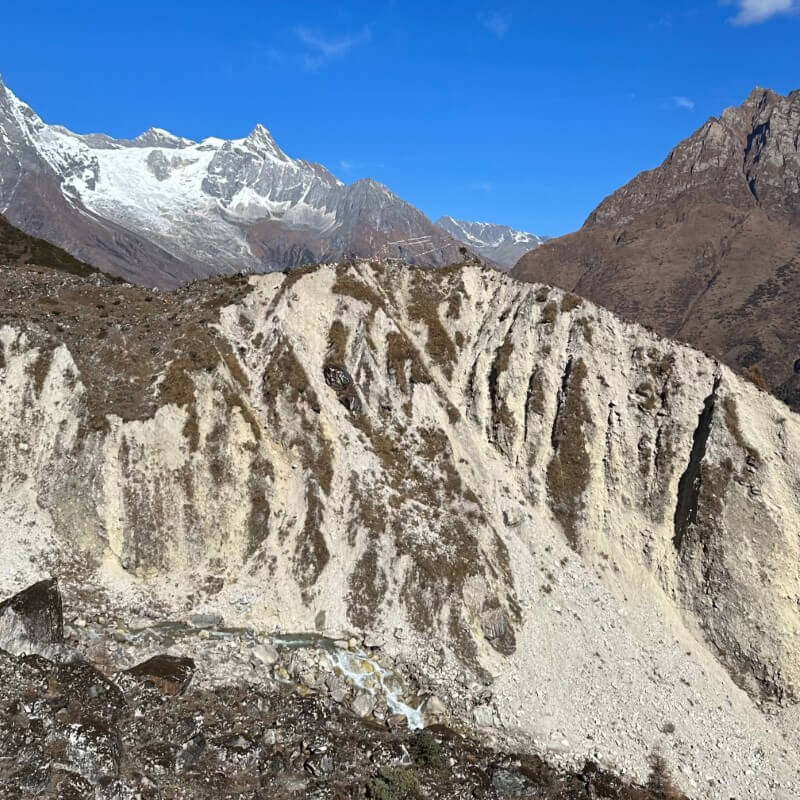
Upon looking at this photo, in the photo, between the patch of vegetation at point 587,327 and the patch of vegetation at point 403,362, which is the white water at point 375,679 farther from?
the patch of vegetation at point 587,327

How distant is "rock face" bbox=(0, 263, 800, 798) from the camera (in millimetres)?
38781

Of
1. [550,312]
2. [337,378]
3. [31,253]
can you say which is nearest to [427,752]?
[337,378]

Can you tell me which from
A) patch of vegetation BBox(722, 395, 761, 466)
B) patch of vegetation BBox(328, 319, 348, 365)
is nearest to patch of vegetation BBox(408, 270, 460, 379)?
patch of vegetation BBox(328, 319, 348, 365)

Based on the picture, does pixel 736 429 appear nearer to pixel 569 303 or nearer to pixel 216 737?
pixel 569 303

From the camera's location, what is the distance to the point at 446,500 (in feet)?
156

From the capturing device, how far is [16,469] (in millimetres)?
41781

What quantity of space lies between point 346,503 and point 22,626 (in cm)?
2188

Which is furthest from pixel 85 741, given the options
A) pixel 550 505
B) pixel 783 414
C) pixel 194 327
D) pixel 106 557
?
pixel 783 414

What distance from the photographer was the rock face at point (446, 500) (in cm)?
3878

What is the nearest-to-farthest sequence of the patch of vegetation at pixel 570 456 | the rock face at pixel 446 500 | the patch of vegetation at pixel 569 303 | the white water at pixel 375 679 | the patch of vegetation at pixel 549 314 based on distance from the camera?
the white water at pixel 375 679
the rock face at pixel 446 500
the patch of vegetation at pixel 570 456
the patch of vegetation at pixel 549 314
the patch of vegetation at pixel 569 303

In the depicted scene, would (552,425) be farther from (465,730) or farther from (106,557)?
(106,557)

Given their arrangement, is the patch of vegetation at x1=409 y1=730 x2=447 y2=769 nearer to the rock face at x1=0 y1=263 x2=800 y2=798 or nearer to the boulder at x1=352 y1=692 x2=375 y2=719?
the boulder at x1=352 y1=692 x2=375 y2=719

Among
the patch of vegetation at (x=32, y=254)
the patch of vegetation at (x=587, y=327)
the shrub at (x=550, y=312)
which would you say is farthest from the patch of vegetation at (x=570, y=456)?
the patch of vegetation at (x=32, y=254)

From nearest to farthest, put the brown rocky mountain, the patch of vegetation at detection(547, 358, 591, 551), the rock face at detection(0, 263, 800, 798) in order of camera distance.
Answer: the rock face at detection(0, 263, 800, 798), the patch of vegetation at detection(547, 358, 591, 551), the brown rocky mountain
